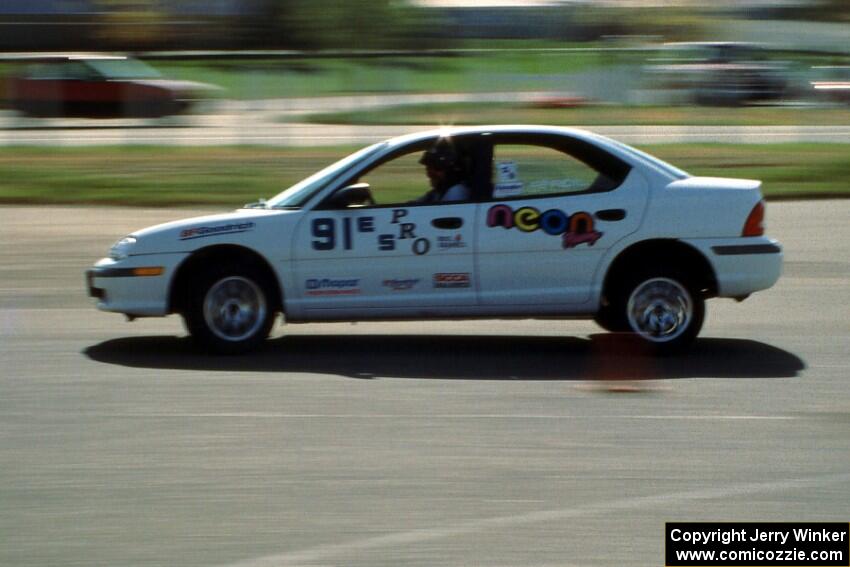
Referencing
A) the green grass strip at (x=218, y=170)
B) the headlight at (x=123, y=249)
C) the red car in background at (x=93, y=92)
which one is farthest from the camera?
the red car in background at (x=93, y=92)

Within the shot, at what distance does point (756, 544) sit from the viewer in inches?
201

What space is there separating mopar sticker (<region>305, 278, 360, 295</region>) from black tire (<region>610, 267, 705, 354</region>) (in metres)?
1.76

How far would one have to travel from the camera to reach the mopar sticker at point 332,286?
8750 mm

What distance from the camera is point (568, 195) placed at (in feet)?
28.9

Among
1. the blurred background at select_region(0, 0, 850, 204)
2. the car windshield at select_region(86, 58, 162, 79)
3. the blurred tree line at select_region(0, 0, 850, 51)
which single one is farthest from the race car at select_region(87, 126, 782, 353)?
the blurred tree line at select_region(0, 0, 850, 51)

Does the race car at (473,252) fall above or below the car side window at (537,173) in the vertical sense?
below

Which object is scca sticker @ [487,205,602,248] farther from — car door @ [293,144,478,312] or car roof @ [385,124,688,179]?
car roof @ [385,124,688,179]

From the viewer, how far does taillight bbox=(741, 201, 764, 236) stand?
348 inches

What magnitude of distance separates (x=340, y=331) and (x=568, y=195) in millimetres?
2184

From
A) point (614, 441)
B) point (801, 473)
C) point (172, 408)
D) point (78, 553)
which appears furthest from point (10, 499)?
point (801, 473)

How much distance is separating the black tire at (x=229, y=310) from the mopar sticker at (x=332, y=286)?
11.5 inches

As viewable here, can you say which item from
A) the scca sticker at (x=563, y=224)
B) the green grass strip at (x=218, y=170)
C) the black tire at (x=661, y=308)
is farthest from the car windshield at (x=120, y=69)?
the black tire at (x=661, y=308)

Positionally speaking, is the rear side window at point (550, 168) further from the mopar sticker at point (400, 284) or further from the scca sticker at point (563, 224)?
the mopar sticker at point (400, 284)

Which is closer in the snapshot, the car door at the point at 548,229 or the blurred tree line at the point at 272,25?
the car door at the point at 548,229
